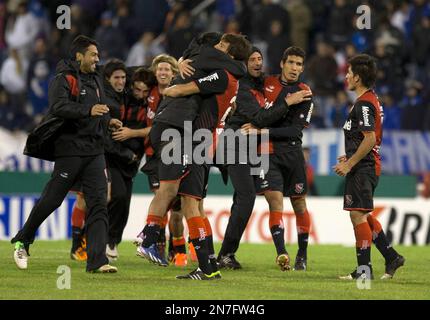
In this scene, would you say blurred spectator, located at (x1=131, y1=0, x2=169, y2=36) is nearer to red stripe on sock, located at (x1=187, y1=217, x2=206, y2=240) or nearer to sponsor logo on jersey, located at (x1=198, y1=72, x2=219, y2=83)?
sponsor logo on jersey, located at (x1=198, y1=72, x2=219, y2=83)

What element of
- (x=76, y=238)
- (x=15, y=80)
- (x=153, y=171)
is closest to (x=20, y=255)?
(x=76, y=238)

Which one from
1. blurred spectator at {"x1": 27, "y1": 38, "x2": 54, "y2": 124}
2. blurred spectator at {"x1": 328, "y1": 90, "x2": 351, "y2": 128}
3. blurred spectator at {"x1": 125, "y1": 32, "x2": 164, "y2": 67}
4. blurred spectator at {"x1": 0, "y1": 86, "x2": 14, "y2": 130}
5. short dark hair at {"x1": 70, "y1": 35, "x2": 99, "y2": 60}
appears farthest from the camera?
blurred spectator at {"x1": 125, "y1": 32, "x2": 164, "y2": 67}

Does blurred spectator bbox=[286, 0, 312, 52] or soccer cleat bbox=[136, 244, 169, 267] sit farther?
blurred spectator bbox=[286, 0, 312, 52]

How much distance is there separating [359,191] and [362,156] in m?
0.38

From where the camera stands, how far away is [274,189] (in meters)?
11.9

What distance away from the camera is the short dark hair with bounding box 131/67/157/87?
1298 centimetres

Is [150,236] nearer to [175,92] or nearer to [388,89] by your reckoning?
[175,92]

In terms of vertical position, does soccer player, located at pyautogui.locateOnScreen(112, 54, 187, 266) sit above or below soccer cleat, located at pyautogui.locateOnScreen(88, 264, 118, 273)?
above

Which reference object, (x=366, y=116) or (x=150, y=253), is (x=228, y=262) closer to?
(x=150, y=253)

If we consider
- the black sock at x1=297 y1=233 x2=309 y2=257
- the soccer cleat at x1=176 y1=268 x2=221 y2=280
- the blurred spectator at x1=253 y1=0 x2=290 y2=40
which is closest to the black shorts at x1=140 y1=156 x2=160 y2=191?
the black sock at x1=297 y1=233 x2=309 y2=257

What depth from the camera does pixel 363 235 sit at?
10.7 meters

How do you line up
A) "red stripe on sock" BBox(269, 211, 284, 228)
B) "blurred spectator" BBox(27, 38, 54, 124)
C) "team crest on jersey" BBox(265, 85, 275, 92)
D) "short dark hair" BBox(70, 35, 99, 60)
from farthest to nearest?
"blurred spectator" BBox(27, 38, 54, 124), "team crest on jersey" BBox(265, 85, 275, 92), "red stripe on sock" BBox(269, 211, 284, 228), "short dark hair" BBox(70, 35, 99, 60)

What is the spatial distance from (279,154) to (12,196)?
7.32 metres

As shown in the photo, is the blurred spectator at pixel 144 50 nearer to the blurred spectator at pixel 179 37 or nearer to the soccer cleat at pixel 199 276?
the blurred spectator at pixel 179 37
